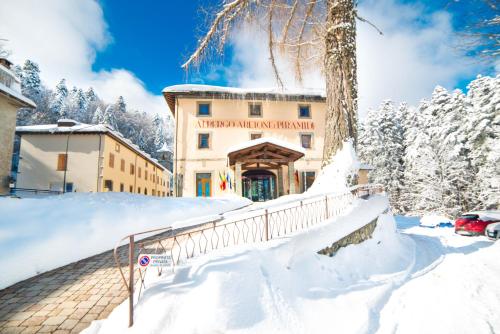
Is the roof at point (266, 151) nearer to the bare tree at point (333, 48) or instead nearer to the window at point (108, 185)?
the bare tree at point (333, 48)

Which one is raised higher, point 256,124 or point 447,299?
point 256,124

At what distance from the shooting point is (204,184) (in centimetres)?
1911

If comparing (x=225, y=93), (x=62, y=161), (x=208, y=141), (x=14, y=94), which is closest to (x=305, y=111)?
(x=225, y=93)

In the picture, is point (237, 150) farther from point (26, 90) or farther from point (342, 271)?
point (26, 90)

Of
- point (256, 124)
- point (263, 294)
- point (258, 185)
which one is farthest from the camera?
point (258, 185)

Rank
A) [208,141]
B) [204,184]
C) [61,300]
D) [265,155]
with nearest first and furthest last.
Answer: [61,300]
[265,155]
[204,184]
[208,141]

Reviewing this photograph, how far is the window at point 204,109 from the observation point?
65.0ft

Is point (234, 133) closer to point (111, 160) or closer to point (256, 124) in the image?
point (256, 124)

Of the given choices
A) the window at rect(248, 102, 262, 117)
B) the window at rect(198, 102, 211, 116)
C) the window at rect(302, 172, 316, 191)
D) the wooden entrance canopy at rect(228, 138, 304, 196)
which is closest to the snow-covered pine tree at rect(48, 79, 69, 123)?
the window at rect(198, 102, 211, 116)

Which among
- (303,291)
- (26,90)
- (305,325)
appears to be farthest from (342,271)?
(26,90)

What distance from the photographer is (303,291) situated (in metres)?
3.85

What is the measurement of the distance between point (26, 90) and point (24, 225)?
206 feet

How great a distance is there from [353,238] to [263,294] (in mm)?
3796

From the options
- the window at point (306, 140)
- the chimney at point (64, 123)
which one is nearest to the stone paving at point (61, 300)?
the window at point (306, 140)
